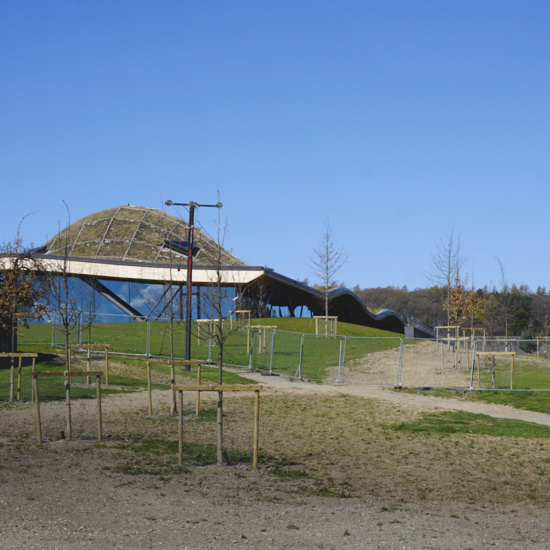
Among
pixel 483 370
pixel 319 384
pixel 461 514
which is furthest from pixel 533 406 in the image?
pixel 461 514

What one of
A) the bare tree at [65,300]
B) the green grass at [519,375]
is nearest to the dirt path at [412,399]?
the green grass at [519,375]

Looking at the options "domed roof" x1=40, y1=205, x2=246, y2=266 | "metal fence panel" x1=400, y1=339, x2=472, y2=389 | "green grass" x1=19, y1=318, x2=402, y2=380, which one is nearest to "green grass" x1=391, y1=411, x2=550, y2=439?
"green grass" x1=19, y1=318, x2=402, y2=380

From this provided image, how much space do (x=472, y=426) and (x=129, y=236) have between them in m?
68.4

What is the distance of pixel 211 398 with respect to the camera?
19.0 m

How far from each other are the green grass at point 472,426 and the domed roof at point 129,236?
56499 millimetres

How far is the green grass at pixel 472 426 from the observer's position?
44.3 feet

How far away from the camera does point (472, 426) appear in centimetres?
1432

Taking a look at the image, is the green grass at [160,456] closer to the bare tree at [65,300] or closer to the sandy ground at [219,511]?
the sandy ground at [219,511]

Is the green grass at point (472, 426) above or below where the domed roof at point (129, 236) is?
below

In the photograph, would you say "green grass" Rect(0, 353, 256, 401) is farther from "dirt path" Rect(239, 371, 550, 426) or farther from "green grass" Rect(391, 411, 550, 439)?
"green grass" Rect(391, 411, 550, 439)

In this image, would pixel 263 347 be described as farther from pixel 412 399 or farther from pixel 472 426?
pixel 472 426

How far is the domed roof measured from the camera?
74.5 metres

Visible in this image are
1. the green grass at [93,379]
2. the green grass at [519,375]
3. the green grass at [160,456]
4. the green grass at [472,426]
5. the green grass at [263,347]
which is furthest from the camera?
the green grass at [263,347]

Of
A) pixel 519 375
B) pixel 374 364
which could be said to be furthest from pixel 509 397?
pixel 374 364
